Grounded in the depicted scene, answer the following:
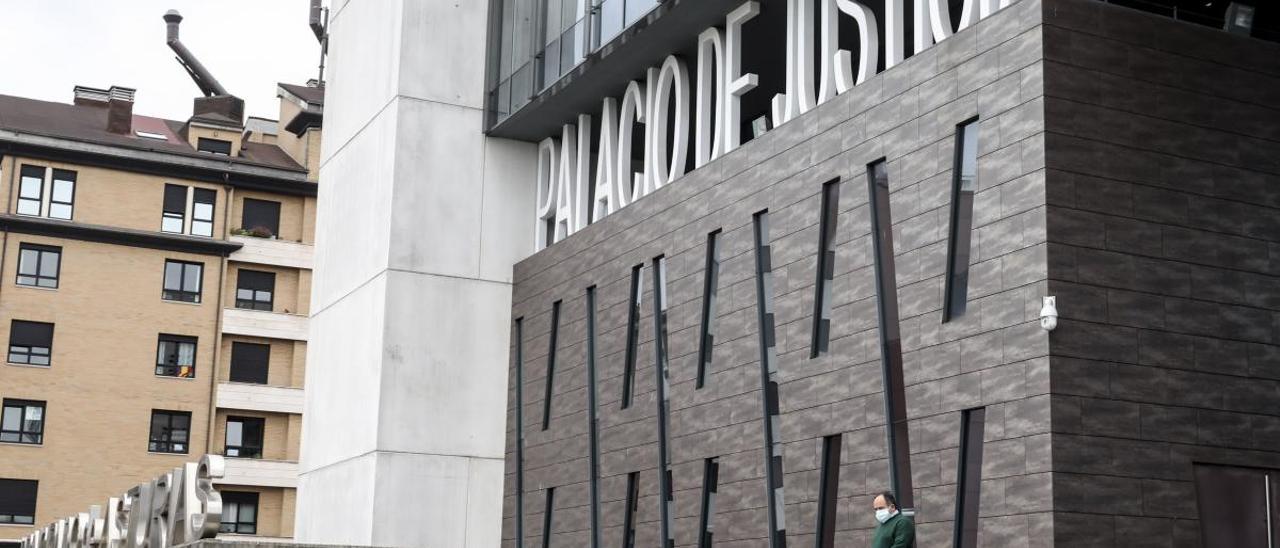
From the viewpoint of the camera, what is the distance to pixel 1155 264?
54.9 ft

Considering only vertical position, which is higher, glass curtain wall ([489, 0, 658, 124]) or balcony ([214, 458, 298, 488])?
glass curtain wall ([489, 0, 658, 124])

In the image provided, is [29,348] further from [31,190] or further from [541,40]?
[541,40]

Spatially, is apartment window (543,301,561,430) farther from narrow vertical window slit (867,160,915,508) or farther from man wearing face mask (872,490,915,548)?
man wearing face mask (872,490,915,548)

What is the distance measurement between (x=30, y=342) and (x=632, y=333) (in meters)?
35.4

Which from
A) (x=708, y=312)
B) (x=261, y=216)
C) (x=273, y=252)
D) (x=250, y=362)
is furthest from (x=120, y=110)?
(x=708, y=312)

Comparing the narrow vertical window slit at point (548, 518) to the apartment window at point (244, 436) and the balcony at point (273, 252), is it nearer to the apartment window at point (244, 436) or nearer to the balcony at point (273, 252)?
the apartment window at point (244, 436)

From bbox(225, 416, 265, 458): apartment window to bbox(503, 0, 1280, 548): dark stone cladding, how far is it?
3950 centimetres

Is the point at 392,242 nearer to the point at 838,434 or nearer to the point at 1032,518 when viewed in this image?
the point at 838,434

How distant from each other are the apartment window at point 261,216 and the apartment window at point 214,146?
381cm

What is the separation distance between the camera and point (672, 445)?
930 inches

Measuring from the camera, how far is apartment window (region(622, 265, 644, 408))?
1014 inches

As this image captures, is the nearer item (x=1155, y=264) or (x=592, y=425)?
(x=1155, y=264)

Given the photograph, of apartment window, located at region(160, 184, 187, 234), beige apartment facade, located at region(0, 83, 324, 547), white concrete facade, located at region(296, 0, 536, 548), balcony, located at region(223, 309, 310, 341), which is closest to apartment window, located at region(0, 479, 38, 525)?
beige apartment facade, located at region(0, 83, 324, 547)

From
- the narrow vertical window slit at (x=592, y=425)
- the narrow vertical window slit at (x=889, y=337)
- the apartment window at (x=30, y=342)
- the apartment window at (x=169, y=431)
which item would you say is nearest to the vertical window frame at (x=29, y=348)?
the apartment window at (x=30, y=342)
